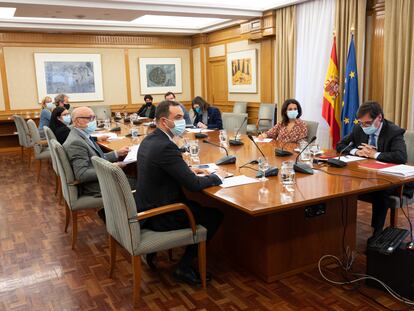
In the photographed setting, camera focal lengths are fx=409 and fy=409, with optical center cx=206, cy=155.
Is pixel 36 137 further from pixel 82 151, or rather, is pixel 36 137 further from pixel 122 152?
pixel 82 151

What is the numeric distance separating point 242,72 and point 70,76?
3.88 m

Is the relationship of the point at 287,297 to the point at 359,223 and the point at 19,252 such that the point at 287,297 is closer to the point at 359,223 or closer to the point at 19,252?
the point at 359,223

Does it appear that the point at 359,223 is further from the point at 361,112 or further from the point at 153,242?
the point at 153,242

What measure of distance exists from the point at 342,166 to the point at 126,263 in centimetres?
180

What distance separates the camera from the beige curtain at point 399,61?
16.5 ft

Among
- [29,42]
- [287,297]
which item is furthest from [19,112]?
[287,297]

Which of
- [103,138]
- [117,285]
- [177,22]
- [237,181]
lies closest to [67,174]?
[117,285]

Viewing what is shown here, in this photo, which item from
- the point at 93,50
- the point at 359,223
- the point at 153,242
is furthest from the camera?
the point at 93,50

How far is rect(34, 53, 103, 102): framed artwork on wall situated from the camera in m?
9.02

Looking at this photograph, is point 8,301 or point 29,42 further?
point 29,42

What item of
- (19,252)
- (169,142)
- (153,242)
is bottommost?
(19,252)

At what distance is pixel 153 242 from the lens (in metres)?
2.47

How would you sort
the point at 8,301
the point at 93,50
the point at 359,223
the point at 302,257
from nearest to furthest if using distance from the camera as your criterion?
the point at 8,301
the point at 302,257
the point at 359,223
the point at 93,50

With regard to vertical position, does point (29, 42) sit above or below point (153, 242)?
above
